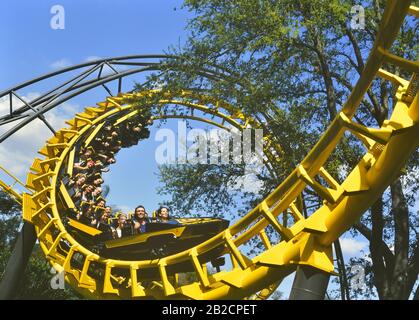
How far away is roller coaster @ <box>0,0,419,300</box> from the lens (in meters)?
4.82

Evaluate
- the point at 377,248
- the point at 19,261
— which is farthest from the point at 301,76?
the point at 19,261

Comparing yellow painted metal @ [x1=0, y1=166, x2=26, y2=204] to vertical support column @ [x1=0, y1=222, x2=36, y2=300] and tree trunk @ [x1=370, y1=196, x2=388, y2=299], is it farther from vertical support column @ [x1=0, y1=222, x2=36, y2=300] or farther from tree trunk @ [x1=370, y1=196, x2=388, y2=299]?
tree trunk @ [x1=370, y1=196, x2=388, y2=299]

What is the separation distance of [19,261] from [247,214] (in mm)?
6709

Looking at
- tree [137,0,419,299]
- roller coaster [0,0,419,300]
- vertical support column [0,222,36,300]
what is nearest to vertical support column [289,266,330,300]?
roller coaster [0,0,419,300]

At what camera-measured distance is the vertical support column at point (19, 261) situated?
10570 millimetres

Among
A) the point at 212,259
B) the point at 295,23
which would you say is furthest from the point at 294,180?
the point at 295,23

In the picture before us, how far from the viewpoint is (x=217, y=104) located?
34.7 ft

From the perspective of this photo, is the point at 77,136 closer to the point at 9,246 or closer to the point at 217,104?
the point at 217,104

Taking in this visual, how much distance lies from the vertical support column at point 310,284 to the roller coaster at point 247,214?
5 cm

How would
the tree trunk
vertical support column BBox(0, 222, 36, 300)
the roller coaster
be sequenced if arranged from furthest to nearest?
vertical support column BBox(0, 222, 36, 300) < the tree trunk < the roller coaster

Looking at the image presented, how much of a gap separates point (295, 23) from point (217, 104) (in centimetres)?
250

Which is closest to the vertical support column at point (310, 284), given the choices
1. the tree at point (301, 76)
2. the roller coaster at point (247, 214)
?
the roller coaster at point (247, 214)

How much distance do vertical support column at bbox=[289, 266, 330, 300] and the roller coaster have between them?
0.16ft

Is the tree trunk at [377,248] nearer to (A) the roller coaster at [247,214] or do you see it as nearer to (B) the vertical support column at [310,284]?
(A) the roller coaster at [247,214]
